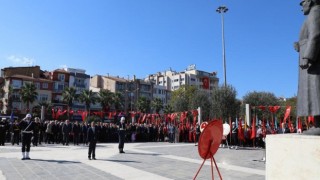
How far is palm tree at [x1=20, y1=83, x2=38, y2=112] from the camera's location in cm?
7500

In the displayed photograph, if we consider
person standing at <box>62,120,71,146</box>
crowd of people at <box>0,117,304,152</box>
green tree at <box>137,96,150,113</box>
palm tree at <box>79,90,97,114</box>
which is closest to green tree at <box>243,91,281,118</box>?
green tree at <box>137,96,150,113</box>

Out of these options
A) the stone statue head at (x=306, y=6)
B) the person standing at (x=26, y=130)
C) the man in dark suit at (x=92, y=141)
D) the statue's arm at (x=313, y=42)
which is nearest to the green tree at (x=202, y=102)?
the man in dark suit at (x=92, y=141)

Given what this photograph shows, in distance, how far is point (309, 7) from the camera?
17.9 feet

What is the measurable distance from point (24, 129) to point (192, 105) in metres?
60.6

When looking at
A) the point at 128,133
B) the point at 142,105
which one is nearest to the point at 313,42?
the point at 128,133

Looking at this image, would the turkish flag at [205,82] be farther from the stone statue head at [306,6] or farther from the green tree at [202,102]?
the stone statue head at [306,6]

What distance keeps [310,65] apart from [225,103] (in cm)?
4956

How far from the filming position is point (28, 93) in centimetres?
7512

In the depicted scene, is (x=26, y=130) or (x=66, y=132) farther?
(x=66, y=132)

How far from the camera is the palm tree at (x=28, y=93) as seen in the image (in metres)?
75.0

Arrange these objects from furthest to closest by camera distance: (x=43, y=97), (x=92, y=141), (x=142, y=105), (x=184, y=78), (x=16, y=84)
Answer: (x=184, y=78), (x=142, y=105), (x=43, y=97), (x=16, y=84), (x=92, y=141)

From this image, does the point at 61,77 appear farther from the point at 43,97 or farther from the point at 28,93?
the point at 28,93

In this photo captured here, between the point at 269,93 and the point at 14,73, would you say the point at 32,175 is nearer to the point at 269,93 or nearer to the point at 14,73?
the point at 269,93

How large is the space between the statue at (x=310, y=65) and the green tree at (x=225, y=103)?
48.3m
